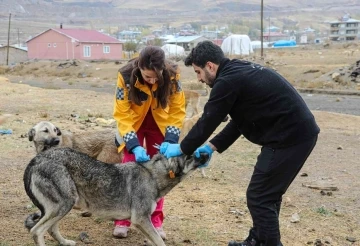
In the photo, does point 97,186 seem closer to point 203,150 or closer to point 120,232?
point 120,232

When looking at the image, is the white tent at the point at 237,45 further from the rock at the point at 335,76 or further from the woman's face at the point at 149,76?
the woman's face at the point at 149,76

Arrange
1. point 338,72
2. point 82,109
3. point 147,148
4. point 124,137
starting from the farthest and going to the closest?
point 338,72, point 82,109, point 147,148, point 124,137

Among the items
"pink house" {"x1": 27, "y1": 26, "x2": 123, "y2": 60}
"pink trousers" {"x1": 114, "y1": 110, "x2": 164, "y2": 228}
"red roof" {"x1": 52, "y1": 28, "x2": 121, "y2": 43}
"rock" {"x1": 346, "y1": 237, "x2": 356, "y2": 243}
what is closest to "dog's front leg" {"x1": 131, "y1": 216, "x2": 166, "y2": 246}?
"pink trousers" {"x1": 114, "y1": 110, "x2": 164, "y2": 228}

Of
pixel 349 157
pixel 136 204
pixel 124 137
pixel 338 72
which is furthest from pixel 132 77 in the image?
pixel 338 72

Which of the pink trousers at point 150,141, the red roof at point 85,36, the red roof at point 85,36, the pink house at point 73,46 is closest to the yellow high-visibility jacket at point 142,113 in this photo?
the pink trousers at point 150,141

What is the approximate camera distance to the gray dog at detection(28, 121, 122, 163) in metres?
7.99

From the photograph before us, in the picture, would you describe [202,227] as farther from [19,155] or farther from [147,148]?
[19,155]

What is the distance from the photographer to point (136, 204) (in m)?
5.47

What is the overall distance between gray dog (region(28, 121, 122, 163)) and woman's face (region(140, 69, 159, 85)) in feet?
8.04

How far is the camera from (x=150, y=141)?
6.34 meters

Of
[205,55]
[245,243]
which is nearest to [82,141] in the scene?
[245,243]

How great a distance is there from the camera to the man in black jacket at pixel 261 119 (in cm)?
476

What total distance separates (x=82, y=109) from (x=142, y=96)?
12.4 meters

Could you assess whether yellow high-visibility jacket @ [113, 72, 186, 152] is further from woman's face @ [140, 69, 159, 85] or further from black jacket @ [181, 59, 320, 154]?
black jacket @ [181, 59, 320, 154]
